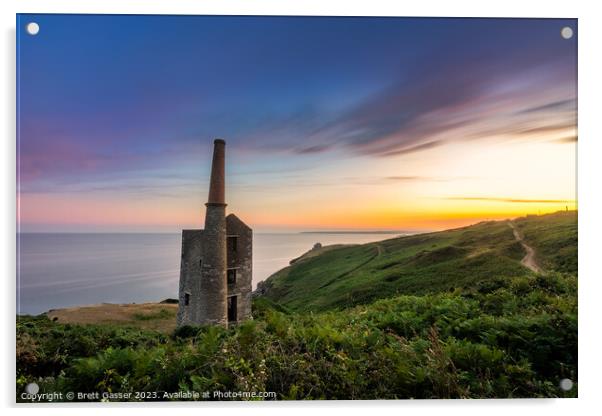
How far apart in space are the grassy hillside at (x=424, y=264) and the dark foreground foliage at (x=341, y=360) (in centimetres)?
189

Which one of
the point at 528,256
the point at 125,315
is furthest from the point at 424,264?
the point at 125,315

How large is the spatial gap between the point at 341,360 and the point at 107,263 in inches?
224

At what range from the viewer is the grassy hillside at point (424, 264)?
697 centimetres

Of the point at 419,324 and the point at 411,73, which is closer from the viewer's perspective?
the point at 419,324

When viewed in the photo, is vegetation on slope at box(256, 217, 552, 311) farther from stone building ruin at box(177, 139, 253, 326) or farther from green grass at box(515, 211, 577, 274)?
stone building ruin at box(177, 139, 253, 326)

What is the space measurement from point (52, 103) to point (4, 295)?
363 cm

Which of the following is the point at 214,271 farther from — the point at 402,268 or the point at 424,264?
the point at 424,264

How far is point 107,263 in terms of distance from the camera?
7.05 m

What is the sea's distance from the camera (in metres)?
A: 5.63

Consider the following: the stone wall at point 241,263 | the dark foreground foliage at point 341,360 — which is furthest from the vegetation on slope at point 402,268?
the dark foreground foliage at point 341,360

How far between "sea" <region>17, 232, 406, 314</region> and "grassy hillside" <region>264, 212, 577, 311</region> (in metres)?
2.78

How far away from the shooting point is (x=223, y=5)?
589cm

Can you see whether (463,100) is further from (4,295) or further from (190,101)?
(4,295)
